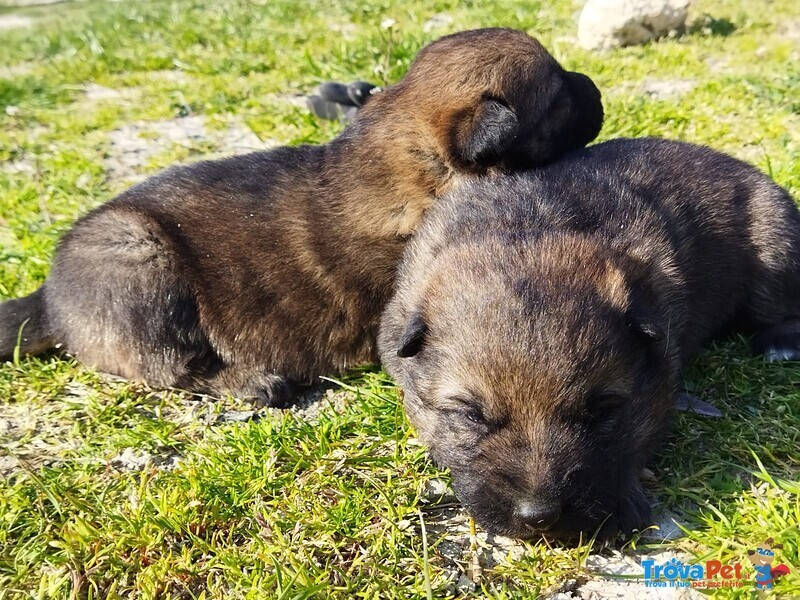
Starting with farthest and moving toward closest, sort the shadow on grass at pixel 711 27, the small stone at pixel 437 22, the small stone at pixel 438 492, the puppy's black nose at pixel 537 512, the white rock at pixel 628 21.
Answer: the small stone at pixel 437 22
the shadow on grass at pixel 711 27
the white rock at pixel 628 21
the small stone at pixel 438 492
the puppy's black nose at pixel 537 512

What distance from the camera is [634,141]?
408 cm

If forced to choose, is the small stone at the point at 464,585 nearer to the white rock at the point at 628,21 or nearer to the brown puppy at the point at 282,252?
the brown puppy at the point at 282,252

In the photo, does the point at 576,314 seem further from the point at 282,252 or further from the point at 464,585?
the point at 282,252

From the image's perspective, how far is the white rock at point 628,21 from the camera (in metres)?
7.69

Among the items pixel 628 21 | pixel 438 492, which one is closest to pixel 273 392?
pixel 438 492

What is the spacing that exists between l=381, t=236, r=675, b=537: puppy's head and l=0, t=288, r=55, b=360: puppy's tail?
8.01 ft

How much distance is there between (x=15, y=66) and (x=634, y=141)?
972cm

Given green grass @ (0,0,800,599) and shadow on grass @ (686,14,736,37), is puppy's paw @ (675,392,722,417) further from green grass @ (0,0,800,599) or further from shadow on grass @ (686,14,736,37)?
shadow on grass @ (686,14,736,37)

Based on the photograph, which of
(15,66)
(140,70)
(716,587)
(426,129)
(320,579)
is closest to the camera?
(716,587)

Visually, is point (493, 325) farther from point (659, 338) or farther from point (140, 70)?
point (140, 70)

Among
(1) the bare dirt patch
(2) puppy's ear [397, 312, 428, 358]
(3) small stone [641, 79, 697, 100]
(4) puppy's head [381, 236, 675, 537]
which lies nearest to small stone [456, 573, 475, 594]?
(4) puppy's head [381, 236, 675, 537]

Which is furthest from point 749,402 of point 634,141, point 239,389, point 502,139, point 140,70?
point 140,70

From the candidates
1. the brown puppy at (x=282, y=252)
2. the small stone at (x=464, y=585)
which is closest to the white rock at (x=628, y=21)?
the brown puppy at (x=282, y=252)

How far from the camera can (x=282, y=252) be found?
4074mm
